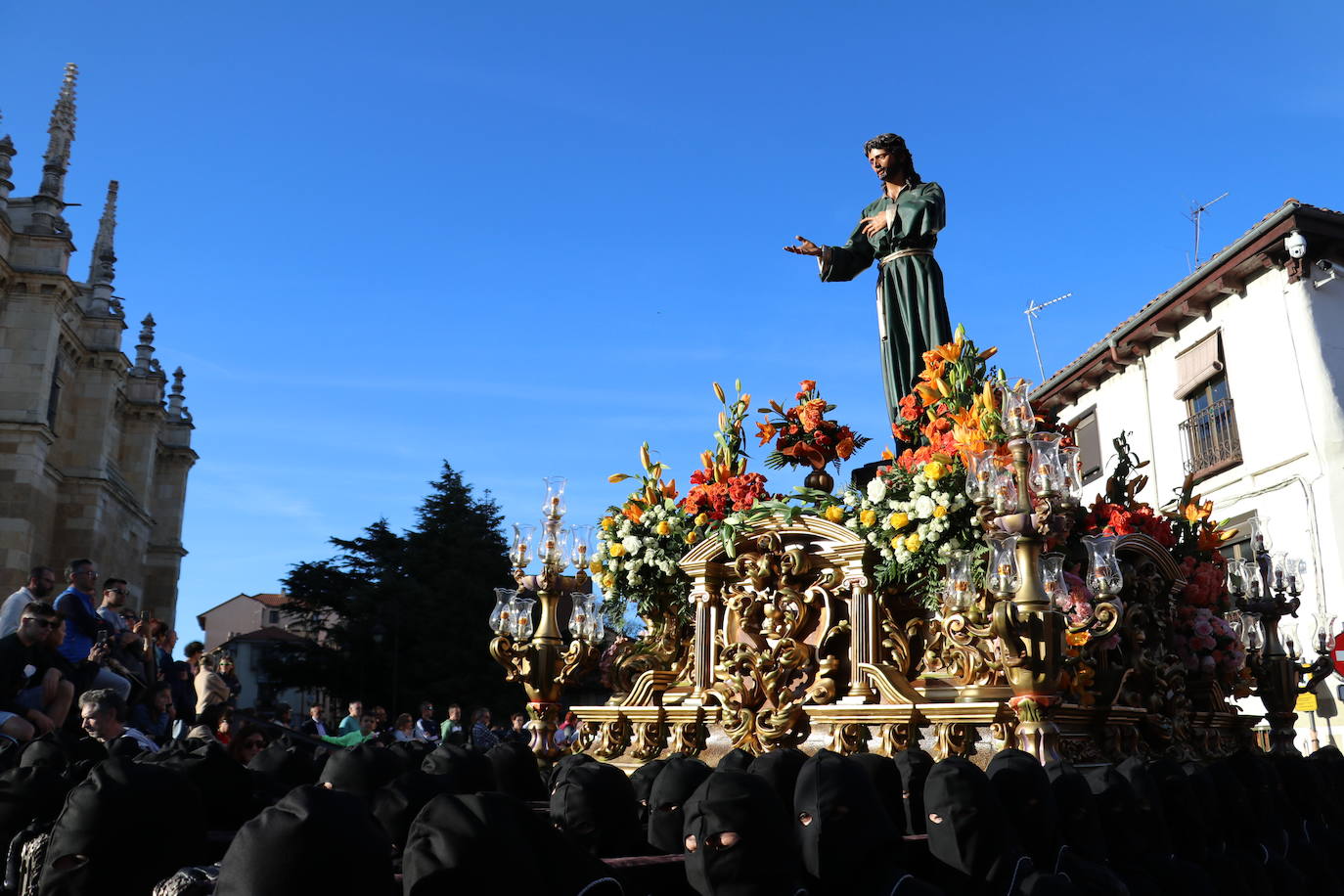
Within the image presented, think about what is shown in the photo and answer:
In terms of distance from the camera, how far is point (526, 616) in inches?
320

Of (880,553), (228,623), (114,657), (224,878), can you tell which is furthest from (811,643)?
(228,623)

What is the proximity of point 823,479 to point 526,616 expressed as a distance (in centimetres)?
251

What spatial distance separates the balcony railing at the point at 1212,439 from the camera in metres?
18.6

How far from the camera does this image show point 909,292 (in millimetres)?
8977

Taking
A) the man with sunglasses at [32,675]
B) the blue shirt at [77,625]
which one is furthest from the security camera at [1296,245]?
the man with sunglasses at [32,675]

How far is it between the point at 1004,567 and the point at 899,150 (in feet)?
15.0

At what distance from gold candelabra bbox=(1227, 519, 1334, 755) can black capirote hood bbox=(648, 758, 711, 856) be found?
18.0 feet

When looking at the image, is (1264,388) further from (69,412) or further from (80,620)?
(69,412)

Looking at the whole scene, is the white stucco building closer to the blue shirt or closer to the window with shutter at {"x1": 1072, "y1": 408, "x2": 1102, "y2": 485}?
the window with shutter at {"x1": 1072, "y1": 408, "x2": 1102, "y2": 485}

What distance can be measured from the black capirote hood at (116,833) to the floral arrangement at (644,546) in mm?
5185

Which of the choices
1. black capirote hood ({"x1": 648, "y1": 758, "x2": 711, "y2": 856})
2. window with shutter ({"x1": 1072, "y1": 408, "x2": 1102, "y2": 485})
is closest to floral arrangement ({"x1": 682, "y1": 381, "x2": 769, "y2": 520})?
black capirote hood ({"x1": 648, "y1": 758, "x2": 711, "y2": 856})

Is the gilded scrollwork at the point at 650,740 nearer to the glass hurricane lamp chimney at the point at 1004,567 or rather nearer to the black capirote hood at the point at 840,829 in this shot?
the glass hurricane lamp chimney at the point at 1004,567

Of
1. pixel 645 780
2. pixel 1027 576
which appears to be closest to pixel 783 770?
pixel 645 780

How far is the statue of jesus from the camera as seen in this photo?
8.86 m
